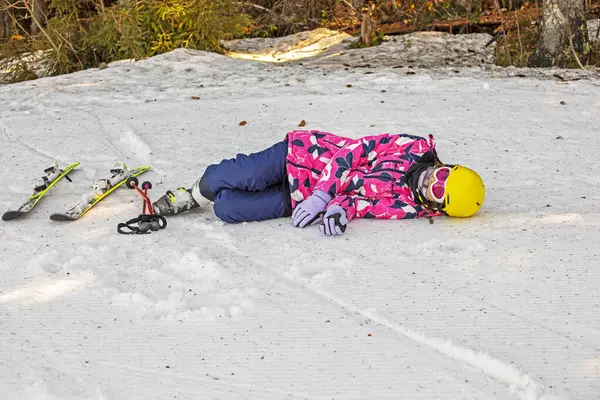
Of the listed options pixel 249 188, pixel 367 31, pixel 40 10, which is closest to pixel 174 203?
pixel 249 188

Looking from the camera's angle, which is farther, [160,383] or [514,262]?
[514,262]

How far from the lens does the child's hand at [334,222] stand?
3900 mm

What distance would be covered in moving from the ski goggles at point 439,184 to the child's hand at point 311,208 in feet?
1.85

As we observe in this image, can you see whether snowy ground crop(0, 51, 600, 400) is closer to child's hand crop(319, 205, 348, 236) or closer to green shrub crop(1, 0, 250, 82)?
child's hand crop(319, 205, 348, 236)

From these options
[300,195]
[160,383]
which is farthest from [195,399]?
[300,195]

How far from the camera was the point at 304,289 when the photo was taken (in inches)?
132

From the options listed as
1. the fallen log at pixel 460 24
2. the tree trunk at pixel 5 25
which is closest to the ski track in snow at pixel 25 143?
the tree trunk at pixel 5 25

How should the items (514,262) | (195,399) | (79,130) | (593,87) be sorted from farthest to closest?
(593,87) → (79,130) → (514,262) → (195,399)

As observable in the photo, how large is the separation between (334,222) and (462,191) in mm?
696

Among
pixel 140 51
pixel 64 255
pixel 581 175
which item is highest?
pixel 140 51

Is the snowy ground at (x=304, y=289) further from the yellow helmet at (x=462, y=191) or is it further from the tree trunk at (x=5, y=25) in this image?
the tree trunk at (x=5, y=25)

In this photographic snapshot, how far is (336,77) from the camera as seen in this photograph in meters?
7.82

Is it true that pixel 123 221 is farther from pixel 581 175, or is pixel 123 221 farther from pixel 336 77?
pixel 336 77

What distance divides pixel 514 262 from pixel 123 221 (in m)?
2.20
